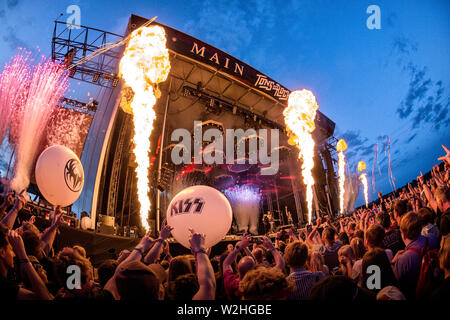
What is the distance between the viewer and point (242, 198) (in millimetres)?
22984

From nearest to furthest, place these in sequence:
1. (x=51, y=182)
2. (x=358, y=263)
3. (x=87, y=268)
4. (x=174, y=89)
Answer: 1. (x=87, y=268)
2. (x=358, y=263)
3. (x=51, y=182)
4. (x=174, y=89)

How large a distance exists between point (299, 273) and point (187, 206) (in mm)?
2100

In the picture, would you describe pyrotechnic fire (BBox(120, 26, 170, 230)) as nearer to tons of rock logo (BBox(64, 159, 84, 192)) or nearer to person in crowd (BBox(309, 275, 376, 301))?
tons of rock logo (BBox(64, 159, 84, 192))

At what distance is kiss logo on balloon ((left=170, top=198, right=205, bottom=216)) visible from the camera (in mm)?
4050

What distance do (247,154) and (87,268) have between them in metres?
18.0

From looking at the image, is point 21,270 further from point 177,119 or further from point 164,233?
point 177,119

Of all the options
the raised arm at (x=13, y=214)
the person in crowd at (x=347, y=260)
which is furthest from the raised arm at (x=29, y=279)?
the person in crowd at (x=347, y=260)

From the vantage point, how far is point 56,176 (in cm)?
448

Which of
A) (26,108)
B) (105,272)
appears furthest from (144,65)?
(105,272)

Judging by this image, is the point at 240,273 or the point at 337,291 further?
the point at 240,273

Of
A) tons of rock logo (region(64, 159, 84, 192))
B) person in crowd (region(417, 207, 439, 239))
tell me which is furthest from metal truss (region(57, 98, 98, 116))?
person in crowd (region(417, 207, 439, 239))

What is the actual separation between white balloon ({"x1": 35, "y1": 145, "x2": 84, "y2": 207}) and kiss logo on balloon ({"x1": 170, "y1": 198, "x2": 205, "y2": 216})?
77.5 inches
